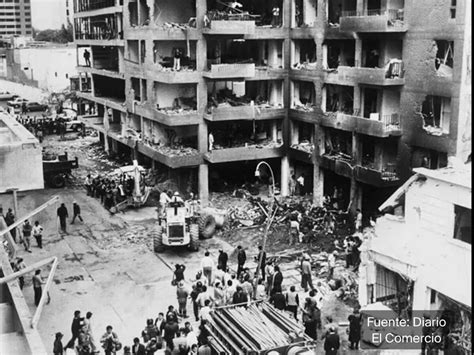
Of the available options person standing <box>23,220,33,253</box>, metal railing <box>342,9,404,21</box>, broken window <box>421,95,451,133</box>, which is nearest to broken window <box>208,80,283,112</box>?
metal railing <box>342,9,404,21</box>

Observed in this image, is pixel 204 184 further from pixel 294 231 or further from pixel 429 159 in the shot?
pixel 429 159

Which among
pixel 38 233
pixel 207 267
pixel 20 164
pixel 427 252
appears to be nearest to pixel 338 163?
pixel 207 267

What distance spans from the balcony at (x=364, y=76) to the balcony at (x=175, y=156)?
9.44 m

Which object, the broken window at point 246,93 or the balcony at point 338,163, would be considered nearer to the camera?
the balcony at point 338,163

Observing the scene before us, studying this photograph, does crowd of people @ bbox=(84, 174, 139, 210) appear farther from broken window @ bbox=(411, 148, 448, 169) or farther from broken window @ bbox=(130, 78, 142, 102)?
broken window @ bbox=(411, 148, 448, 169)

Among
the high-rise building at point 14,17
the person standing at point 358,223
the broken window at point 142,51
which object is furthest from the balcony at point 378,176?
the high-rise building at point 14,17

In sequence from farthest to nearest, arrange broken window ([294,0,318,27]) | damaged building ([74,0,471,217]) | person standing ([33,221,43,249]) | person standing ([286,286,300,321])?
broken window ([294,0,318,27]), person standing ([33,221,43,249]), damaged building ([74,0,471,217]), person standing ([286,286,300,321])

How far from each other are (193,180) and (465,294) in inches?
997

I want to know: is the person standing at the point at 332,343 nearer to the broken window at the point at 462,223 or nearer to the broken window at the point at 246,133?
the broken window at the point at 462,223

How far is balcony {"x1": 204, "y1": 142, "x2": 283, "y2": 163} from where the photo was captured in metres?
40.7

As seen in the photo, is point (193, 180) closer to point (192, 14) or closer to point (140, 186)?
point (140, 186)

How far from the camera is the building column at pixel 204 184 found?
41.5 meters

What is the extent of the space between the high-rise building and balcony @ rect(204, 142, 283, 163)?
14479cm

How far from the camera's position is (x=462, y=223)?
20.4 meters
